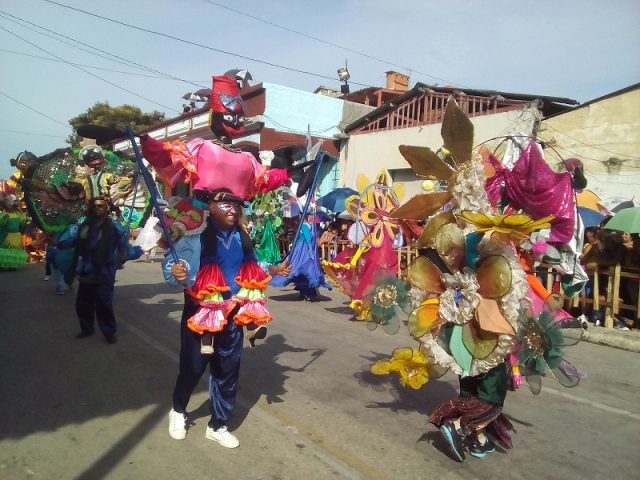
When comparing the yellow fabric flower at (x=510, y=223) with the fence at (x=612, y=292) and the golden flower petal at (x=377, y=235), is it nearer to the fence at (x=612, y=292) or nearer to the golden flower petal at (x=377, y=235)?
the golden flower petal at (x=377, y=235)

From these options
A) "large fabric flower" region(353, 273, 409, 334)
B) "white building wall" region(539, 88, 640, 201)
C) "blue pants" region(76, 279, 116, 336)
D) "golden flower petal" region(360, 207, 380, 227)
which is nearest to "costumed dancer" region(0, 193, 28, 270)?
"blue pants" region(76, 279, 116, 336)

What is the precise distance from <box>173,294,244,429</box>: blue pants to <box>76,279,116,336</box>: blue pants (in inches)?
112

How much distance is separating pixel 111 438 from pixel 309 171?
2434 millimetres

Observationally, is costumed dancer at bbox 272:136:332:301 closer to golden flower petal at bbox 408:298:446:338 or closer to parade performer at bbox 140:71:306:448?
parade performer at bbox 140:71:306:448

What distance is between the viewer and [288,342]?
6188 mm

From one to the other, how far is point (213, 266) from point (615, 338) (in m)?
6.57

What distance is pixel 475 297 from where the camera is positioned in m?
3.04

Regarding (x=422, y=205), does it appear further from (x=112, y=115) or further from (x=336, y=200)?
(x=112, y=115)

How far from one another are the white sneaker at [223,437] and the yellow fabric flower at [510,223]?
2.12 m

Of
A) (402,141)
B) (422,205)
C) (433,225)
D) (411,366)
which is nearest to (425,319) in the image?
(411,366)

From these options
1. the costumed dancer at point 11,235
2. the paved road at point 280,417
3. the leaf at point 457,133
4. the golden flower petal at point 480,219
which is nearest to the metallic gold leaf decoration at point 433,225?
the leaf at point 457,133

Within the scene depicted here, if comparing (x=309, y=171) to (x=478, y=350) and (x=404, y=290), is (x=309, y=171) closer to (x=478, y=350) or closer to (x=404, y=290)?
(x=404, y=290)

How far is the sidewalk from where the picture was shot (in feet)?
23.0

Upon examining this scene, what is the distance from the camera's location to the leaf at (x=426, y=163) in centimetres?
322
